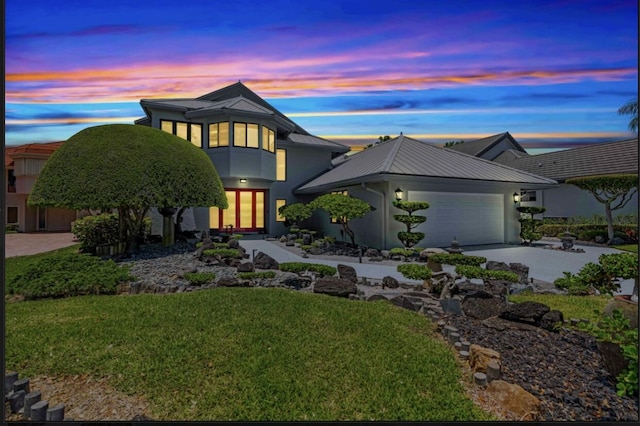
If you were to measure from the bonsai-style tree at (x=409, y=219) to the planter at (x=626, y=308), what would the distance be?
7210mm

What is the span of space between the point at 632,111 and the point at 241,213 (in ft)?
43.7

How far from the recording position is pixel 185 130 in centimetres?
1355

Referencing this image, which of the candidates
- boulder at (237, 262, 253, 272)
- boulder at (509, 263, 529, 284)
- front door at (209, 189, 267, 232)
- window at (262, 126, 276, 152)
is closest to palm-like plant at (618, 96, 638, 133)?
boulder at (509, 263, 529, 284)

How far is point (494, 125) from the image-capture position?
4.03 metres

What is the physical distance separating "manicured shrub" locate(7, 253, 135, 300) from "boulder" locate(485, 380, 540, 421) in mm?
5803

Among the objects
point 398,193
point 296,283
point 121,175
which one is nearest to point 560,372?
point 296,283

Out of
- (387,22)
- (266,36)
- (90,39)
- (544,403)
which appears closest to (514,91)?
(387,22)

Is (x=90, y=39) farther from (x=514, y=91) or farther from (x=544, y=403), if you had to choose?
(x=544, y=403)

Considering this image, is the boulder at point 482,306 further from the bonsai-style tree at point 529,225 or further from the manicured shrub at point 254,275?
the bonsai-style tree at point 529,225

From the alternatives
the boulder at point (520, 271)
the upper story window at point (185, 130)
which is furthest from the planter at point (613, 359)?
the upper story window at point (185, 130)

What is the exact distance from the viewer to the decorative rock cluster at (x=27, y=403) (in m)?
2.02

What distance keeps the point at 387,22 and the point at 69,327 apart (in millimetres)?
4967

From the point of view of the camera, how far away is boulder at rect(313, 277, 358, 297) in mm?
5039

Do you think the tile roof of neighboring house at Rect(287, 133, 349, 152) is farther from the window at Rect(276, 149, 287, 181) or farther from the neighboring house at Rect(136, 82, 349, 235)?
the window at Rect(276, 149, 287, 181)
